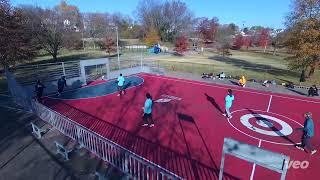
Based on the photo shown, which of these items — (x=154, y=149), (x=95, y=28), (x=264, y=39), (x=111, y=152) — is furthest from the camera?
(x=264, y=39)

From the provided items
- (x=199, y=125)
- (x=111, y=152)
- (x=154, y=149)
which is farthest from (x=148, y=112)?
(x=111, y=152)

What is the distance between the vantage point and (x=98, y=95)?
2161 centimetres

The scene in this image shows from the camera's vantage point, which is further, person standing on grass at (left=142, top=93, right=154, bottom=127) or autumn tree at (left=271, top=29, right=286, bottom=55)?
autumn tree at (left=271, top=29, right=286, bottom=55)

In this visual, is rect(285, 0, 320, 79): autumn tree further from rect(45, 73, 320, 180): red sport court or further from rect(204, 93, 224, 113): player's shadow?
rect(204, 93, 224, 113): player's shadow

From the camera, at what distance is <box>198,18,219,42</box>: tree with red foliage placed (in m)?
90.5

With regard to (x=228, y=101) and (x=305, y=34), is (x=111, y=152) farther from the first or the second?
(x=305, y=34)

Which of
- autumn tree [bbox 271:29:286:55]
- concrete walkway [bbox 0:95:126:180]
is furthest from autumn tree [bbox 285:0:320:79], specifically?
concrete walkway [bbox 0:95:126:180]

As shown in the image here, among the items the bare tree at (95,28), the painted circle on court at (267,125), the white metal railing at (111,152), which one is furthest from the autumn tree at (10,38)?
the bare tree at (95,28)

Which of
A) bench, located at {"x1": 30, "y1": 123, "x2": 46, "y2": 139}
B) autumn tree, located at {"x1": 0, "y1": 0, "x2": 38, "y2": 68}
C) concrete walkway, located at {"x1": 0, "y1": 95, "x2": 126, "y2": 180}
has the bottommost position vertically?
concrete walkway, located at {"x1": 0, "y1": 95, "x2": 126, "y2": 180}

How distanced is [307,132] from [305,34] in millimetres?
18908

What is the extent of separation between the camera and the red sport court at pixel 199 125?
10352 millimetres

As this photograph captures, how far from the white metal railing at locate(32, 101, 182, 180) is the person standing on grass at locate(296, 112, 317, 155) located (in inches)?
269

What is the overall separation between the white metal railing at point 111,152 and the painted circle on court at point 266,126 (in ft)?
22.6

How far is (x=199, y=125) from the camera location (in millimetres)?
14711
